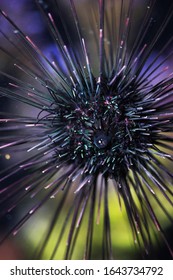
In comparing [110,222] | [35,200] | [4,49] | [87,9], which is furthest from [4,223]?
[87,9]

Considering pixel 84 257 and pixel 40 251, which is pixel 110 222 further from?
pixel 40 251

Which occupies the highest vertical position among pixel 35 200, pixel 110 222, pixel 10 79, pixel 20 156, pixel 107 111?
pixel 10 79

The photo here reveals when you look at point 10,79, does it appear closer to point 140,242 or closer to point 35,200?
point 35,200

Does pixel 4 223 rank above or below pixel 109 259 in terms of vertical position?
above

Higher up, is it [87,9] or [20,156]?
Result: [87,9]
